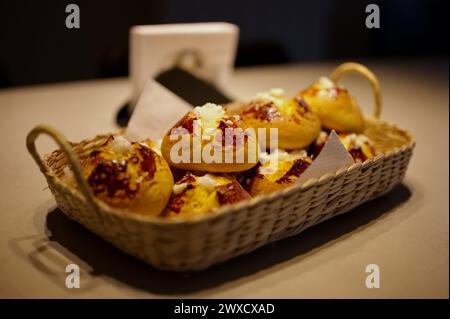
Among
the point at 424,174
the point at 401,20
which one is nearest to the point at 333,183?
the point at 424,174

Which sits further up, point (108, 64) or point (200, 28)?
point (200, 28)

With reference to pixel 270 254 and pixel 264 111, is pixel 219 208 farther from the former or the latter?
pixel 264 111

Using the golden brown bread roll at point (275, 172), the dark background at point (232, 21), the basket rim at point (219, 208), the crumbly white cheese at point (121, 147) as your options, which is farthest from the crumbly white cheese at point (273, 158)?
the dark background at point (232, 21)

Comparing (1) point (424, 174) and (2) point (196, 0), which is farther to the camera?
(2) point (196, 0)

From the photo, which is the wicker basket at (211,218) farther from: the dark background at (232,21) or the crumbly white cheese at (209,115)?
the dark background at (232,21)

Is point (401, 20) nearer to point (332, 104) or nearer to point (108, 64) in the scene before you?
point (108, 64)
